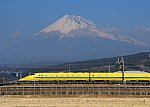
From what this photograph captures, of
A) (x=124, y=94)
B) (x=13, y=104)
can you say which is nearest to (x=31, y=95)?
(x=13, y=104)

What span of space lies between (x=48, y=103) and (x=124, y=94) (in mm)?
8530

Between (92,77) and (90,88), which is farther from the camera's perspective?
(92,77)

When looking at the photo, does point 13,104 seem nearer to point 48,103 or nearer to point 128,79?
point 48,103

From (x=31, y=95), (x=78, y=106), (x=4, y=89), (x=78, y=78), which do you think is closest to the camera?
(x=78, y=106)

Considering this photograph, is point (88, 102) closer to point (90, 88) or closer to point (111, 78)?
point (90, 88)

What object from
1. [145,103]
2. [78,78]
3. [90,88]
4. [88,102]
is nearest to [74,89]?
[90,88]

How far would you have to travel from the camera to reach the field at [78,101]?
43125 millimetres

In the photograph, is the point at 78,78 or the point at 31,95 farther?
the point at 78,78

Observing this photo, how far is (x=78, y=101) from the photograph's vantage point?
143 ft

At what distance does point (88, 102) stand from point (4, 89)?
1107 centimetres

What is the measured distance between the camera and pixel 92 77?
69438 mm

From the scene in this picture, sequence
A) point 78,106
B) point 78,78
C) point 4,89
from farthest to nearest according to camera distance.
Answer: point 78,78
point 4,89
point 78,106

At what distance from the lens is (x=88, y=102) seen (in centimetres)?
4347

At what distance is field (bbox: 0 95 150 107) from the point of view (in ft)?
141
